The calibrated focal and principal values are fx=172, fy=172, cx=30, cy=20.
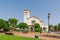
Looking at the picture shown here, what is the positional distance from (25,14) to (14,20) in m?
24.6

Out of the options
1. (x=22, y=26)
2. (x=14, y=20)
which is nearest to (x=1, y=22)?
(x=14, y=20)

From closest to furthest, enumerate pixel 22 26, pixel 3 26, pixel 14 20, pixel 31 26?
pixel 3 26 < pixel 14 20 < pixel 22 26 < pixel 31 26

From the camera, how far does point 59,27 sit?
3802 inches

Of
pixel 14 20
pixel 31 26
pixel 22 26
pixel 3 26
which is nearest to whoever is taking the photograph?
pixel 3 26

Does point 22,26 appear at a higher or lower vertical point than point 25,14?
lower

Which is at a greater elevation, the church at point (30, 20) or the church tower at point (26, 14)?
the church tower at point (26, 14)

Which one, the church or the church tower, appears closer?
the church

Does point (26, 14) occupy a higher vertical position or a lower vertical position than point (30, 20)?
higher

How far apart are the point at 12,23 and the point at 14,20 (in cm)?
215

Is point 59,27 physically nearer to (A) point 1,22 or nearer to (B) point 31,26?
(B) point 31,26

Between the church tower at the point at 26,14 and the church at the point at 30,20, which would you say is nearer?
the church at the point at 30,20

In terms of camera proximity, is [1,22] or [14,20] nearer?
[1,22]

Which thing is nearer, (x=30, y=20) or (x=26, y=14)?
(x=30, y=20)

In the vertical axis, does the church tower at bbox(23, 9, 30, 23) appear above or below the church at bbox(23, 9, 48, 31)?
above
